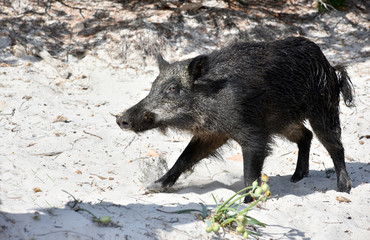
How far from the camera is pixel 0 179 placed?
414 cm

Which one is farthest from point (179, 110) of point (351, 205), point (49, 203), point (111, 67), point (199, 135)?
point (111, 67)

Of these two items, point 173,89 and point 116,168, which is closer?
point 173,89

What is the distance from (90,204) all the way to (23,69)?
4320 millimetres

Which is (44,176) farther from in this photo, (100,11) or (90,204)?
(100,11)

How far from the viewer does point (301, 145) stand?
547 cm

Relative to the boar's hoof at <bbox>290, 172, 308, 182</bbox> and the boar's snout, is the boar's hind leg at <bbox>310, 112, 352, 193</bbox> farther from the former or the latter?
the boar's snout

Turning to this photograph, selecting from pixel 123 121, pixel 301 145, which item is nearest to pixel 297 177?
pixel 301 145

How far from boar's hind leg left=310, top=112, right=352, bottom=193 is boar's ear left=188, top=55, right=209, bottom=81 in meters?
1.31

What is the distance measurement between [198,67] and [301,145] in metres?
1.74

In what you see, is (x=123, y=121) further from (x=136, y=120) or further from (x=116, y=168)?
(x=116, y=168)

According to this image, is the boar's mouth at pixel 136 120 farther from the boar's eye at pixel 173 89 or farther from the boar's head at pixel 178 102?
the boar's eye at pixel 173 89

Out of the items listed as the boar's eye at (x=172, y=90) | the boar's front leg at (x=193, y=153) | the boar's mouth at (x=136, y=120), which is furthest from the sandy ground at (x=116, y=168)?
the boar's eye at (x=172, y=90)

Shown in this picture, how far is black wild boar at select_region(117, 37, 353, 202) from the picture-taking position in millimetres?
4453

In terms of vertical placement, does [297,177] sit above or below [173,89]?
below
